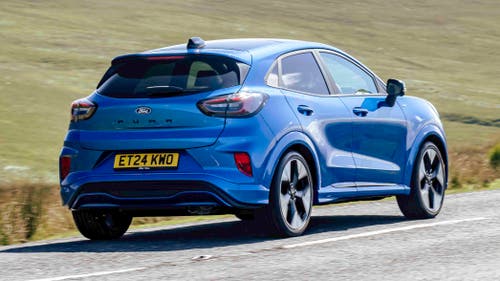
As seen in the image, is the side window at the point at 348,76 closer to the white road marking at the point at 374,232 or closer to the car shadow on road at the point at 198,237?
the car shadow on road at the point at 198,237

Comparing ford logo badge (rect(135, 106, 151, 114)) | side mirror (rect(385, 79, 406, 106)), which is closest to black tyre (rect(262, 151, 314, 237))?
ford logo badge (rect(135, 106, 151, 114))

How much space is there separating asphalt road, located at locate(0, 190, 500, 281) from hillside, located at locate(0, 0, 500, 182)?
7694 millimetres

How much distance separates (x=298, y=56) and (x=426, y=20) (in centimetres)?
8935

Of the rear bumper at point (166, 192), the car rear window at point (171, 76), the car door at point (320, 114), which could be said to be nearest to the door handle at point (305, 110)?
the car door at point (320, 114)

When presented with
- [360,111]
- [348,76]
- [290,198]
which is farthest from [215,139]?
[348,76]

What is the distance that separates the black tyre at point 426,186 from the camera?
11758 millimetres

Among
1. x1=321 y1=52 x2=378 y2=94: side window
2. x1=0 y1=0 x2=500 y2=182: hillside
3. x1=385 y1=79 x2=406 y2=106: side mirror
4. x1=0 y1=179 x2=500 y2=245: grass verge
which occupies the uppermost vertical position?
x1=321 y1=52 x2=378 y2=94: side window

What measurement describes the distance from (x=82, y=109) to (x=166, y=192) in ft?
3.63

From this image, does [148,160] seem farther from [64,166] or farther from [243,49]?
[243,49]

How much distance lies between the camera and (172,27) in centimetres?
7662

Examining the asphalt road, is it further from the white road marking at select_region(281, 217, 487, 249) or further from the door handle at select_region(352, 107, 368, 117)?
the door handle at select_region(352, 107, 368, 117)

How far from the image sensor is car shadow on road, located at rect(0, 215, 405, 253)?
9.60 metres

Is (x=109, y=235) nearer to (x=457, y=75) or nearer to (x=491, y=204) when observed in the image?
(x=491, y=204)

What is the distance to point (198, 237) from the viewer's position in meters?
10.4
